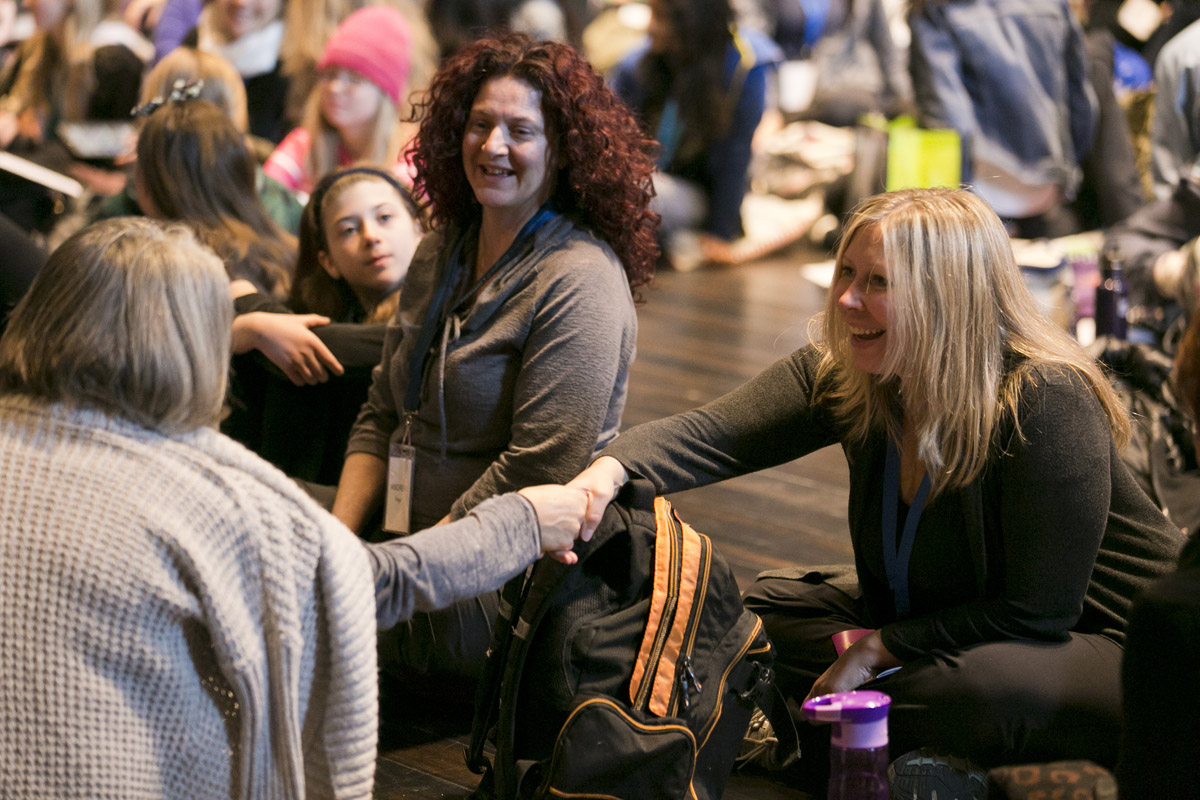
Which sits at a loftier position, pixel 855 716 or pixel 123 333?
pixel 123 333

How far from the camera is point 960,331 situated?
1.86 meters

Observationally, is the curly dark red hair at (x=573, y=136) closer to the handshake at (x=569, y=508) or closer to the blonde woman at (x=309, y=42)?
the handshake at (x=569, y=508)

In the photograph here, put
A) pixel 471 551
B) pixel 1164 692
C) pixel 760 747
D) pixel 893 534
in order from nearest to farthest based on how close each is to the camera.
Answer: pixel 1164 692, pixel 471 551, pixel 893 534, pixel 760 747

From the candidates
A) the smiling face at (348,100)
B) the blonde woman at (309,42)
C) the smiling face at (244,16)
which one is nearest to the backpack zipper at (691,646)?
the smiling face at (348,100)

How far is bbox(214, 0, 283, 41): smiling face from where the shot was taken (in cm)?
545

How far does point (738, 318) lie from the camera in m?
5.43

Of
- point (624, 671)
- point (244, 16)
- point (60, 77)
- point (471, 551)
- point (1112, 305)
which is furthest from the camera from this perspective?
point (60, 77)

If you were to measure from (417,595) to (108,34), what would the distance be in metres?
5.59

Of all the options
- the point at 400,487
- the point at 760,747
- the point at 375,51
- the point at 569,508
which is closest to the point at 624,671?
the point at 569,508

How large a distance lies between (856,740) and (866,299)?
64 centimetres

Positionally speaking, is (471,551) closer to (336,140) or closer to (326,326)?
(326,326)

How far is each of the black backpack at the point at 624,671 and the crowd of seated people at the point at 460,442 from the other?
0.10m

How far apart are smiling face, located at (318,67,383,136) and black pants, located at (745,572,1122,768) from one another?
9.37ft

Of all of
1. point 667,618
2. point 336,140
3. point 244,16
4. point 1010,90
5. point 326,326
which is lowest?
point 667,618
